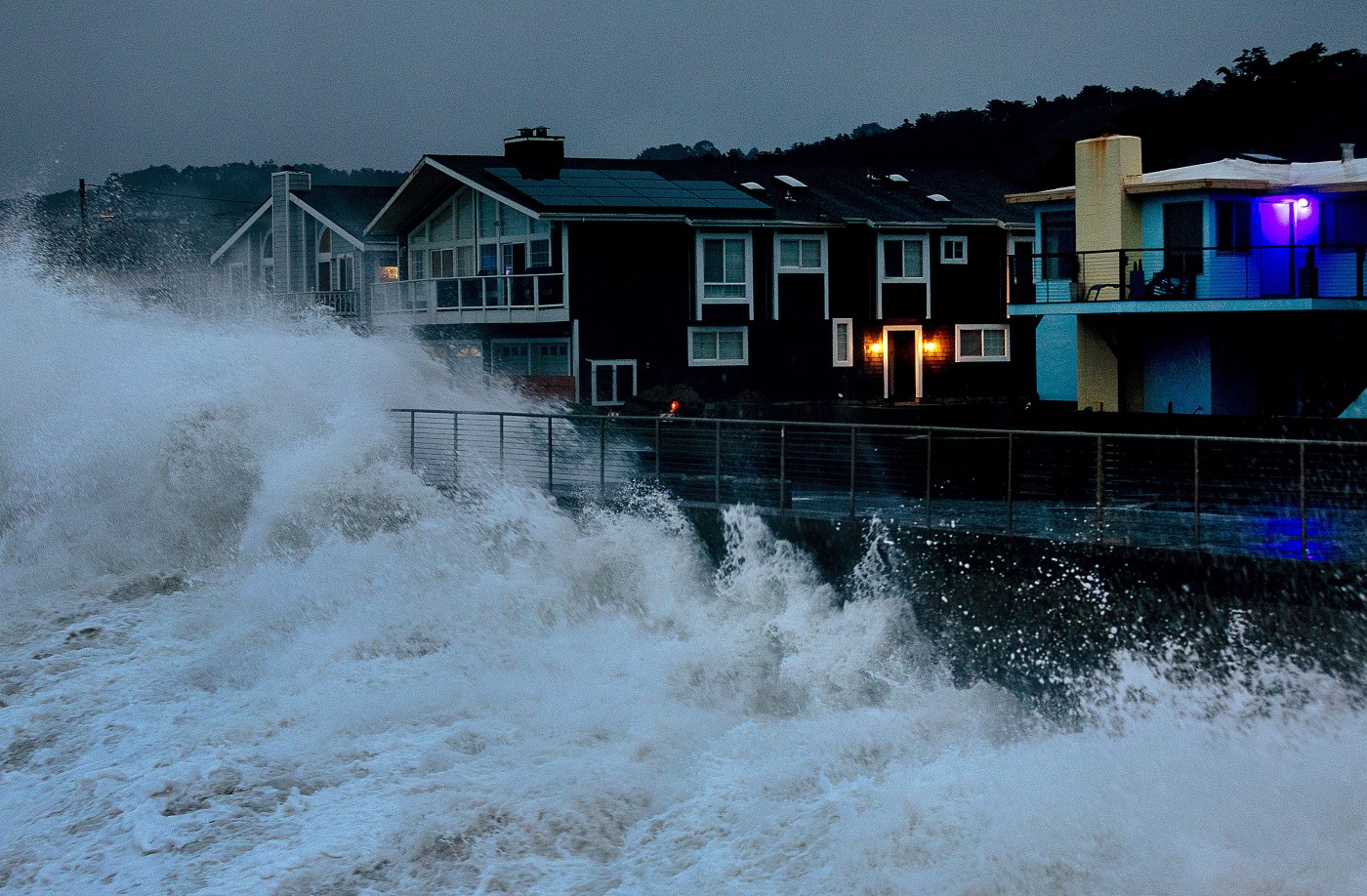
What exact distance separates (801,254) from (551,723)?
26169 mm

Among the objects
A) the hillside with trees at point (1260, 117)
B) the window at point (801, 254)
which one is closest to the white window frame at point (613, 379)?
the window at point (801, 254)

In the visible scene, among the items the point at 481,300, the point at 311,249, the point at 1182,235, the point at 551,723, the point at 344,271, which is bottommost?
the point at 551,723

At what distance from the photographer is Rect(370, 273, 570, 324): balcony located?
33281mm

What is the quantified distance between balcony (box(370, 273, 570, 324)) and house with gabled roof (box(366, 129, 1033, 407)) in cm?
5

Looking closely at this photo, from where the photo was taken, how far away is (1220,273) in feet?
81.4

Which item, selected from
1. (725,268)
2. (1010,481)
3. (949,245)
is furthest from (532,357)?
(1010,481)

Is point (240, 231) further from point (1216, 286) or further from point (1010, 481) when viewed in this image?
point (1010, 481)

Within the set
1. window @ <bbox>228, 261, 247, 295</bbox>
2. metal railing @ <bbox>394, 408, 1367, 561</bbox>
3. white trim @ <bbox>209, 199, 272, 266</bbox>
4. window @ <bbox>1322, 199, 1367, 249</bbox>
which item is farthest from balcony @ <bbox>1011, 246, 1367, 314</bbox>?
window @ <bbox>228, 261, 247, 295</bbox>

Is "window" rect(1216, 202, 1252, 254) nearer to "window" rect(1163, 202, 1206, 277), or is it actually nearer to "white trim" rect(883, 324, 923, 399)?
"window" rect(1163, 202, 1206, 277)

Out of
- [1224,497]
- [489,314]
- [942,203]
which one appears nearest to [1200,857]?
[1224,497]

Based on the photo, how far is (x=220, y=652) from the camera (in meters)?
14.2

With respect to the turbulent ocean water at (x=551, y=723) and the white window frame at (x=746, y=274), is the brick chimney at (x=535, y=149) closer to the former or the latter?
the white window frame at (x=746, y=274)

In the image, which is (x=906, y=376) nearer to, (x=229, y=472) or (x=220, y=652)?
(x=229, y=472)

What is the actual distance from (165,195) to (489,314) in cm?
4130
